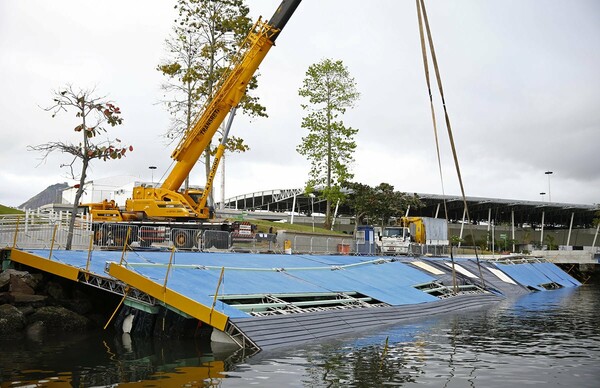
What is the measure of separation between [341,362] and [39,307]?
11657 millimetres

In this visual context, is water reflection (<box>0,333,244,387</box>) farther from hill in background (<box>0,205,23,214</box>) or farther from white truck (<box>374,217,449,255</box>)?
white truck (<box>374,217,449,255</box>)

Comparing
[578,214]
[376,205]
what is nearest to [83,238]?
[376,205]

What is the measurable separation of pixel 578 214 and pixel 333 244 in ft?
320

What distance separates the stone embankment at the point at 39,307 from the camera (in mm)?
19047

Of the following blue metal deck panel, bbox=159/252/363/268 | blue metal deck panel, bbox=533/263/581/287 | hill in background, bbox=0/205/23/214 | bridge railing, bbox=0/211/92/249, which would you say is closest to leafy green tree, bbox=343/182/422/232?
blue metal deck panel, bbox=533/263/581/287

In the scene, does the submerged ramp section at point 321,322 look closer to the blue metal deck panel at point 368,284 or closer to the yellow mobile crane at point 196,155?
the blue metal deck panel at point 368,284

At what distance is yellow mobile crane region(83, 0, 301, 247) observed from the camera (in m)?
35.1

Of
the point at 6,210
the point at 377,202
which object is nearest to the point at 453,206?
the point at 377,202

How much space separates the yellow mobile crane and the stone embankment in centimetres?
1317

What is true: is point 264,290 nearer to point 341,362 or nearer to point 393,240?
point 341,362

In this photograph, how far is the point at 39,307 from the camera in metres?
20.6

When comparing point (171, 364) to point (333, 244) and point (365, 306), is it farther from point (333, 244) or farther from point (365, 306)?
point (333, 244)

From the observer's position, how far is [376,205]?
225ft

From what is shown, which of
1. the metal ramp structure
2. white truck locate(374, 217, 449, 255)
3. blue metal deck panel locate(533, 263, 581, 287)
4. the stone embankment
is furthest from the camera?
white truck locate(374, 217, 449, 255)
